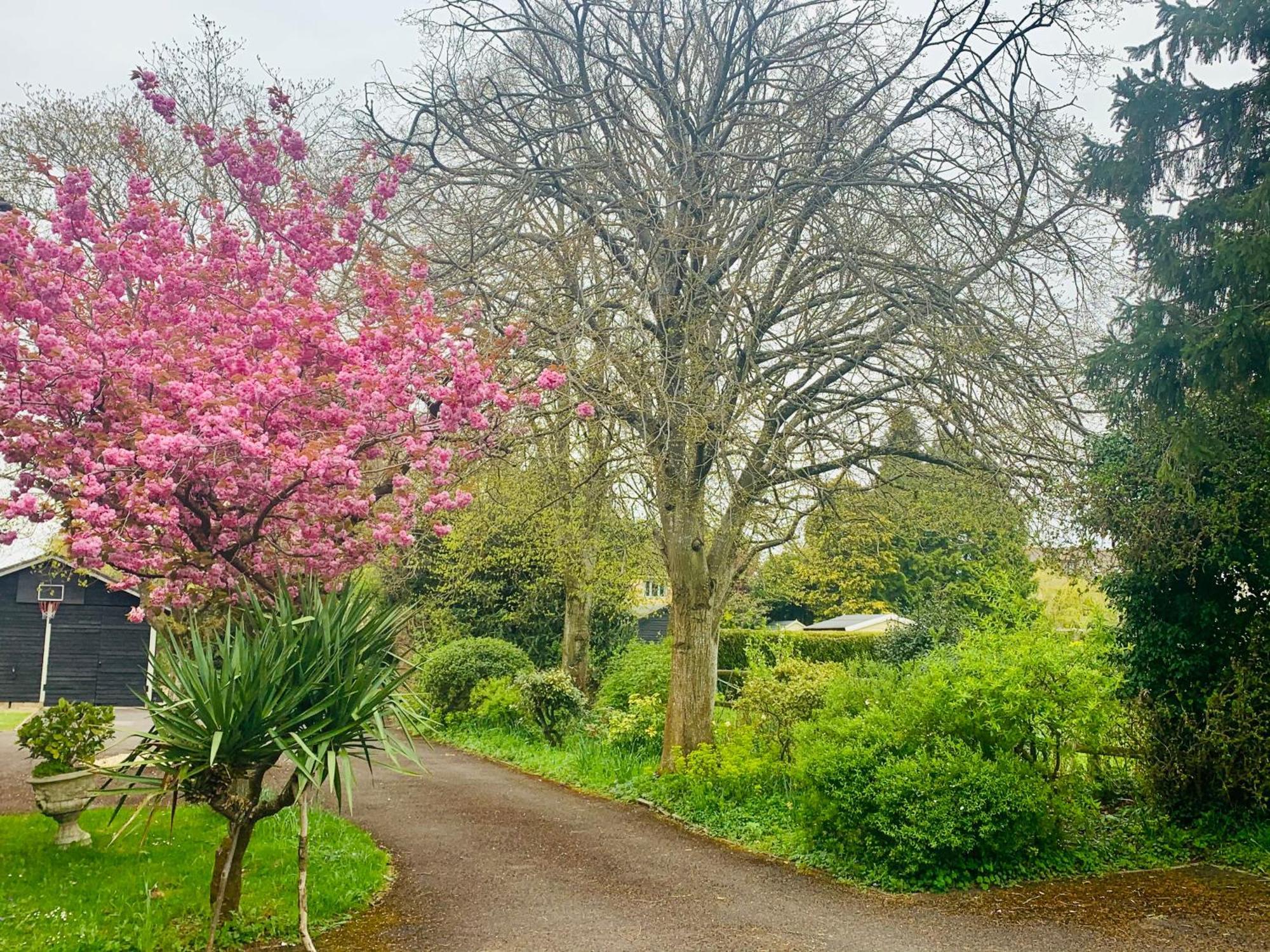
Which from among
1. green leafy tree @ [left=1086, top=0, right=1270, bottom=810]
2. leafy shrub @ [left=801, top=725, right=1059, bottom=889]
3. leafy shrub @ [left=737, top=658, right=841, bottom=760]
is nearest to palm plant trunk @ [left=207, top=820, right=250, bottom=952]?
leafy shrub @ [left=801, top=725, right=1059, bottom=889]

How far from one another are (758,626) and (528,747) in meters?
12.9

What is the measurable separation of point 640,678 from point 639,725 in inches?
58.7

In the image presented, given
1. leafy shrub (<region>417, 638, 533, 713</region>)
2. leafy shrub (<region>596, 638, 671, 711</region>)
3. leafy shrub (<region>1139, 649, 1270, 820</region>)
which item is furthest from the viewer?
leafy shrub (<region>417, 638, 533, 713</region>)

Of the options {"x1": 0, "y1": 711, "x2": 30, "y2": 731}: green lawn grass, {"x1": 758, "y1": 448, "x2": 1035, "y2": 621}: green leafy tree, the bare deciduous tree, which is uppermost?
the bare deciduous tree

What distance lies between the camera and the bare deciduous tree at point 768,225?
771 centimetres

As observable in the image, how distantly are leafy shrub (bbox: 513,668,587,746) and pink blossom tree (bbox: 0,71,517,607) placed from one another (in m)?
5.33

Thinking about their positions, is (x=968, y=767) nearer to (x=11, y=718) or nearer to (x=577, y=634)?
(x=577, y=634)

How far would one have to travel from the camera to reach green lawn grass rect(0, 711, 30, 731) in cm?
1752

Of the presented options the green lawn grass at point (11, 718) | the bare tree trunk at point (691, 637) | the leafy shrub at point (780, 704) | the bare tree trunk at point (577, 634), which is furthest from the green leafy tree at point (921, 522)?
the green lawn grass at point (11, 718)

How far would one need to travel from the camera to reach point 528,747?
1285 centimetres

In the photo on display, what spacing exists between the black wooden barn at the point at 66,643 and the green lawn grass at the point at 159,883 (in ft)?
53.7

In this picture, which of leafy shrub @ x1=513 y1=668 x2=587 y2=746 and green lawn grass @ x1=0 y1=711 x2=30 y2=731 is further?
green lawn grass @ x1=0 y1=711 x2=30 y2=731

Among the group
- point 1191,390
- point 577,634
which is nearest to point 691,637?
point 1191,390

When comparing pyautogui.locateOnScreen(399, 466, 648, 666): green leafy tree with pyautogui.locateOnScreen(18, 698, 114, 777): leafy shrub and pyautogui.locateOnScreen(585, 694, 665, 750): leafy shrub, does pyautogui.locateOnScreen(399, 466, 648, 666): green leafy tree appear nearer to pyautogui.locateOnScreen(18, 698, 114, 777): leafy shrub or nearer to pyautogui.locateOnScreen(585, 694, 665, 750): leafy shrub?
pyautogui.locateOnScreen(585, 694, 665, 750): leafy shrub
